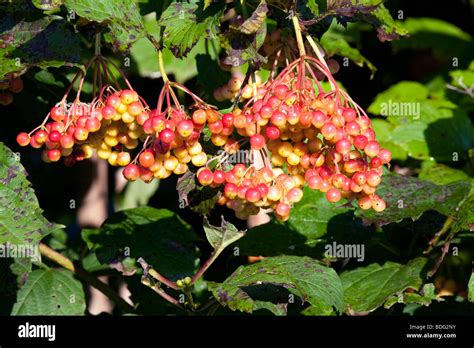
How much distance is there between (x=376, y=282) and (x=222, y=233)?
490 mm

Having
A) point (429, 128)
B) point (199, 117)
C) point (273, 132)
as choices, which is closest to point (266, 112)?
point (273, 132)

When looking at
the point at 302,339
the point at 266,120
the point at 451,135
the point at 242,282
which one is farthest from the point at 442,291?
the point at 266,120

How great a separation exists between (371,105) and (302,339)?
1285 millimetres

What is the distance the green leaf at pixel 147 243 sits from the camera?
1948mm

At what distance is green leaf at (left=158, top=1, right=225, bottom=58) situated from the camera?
61.5 inches

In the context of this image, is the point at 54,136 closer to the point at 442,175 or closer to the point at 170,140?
the point at 170,140

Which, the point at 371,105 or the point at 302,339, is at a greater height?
the point at 371,105

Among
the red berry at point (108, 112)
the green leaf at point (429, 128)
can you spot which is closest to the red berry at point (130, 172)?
the red berry at point (108, 112)

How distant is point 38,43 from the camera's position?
1672mm

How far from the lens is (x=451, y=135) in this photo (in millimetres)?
2506

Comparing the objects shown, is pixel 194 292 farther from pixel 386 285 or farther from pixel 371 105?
pixel 371 105

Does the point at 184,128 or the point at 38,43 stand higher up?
the point at 38,43

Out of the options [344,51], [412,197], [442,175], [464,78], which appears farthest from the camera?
[464,78]

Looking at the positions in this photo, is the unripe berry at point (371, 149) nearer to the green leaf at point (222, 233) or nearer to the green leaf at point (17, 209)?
the green leaf at point (222, 233)
